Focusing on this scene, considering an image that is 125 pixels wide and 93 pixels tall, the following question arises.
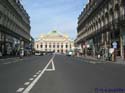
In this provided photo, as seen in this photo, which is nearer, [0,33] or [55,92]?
[55,92]

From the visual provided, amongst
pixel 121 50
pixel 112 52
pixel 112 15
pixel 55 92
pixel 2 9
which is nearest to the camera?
pixel 55 92

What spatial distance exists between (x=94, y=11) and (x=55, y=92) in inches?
3845

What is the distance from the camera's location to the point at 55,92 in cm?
1288

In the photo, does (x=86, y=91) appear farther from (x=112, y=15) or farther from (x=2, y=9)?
(x=2, y=9)

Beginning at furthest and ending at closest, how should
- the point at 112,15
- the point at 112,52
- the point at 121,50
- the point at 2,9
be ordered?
the point at 2,9 < the point at 112,15 < the point at 121,50 < the point at 112,52

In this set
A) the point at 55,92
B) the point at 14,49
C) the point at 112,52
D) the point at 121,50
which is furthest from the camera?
the point at 14,49

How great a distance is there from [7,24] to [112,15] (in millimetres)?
37863

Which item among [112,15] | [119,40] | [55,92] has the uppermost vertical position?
[112,15]

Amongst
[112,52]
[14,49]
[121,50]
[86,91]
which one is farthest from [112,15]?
[86,91]

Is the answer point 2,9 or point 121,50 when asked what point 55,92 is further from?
point 2,9

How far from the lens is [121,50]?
225 ft

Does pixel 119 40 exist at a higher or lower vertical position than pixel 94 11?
lower

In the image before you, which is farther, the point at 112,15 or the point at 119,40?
the point at 112,15

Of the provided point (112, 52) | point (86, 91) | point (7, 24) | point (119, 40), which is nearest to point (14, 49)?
point (7, 24)
